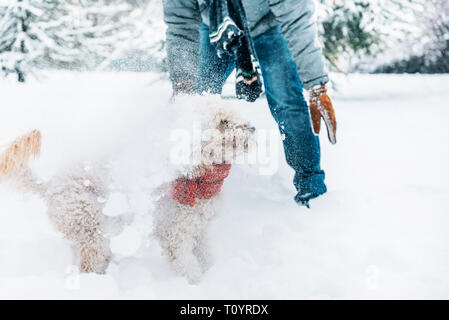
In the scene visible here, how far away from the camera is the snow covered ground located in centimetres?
135

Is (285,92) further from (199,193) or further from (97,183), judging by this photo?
(97,183)

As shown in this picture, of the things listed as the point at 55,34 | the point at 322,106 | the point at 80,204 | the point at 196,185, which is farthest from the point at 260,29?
the point at 55,34

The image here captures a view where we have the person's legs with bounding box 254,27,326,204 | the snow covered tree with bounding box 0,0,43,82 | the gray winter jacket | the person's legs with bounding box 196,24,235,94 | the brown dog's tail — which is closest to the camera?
the brown dog's tail

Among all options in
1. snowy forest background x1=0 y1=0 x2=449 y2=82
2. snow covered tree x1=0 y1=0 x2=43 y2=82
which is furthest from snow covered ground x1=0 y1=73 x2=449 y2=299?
snowy forest background x1=0 y1=0 x2=449 y2=82

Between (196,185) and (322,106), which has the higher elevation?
(322,106)

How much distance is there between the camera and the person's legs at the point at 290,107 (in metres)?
1.59

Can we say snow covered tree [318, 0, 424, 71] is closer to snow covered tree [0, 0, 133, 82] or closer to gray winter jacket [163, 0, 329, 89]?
gray winter jacket [163, 0, 329, 89]

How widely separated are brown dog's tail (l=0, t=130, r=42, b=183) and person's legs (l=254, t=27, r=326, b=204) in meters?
1.08

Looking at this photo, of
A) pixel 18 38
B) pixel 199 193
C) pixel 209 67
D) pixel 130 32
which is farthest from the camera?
pixel 130 32

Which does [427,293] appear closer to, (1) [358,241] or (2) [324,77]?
(1) [358,241]

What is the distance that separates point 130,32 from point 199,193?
242cm

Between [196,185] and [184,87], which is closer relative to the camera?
[196,185]

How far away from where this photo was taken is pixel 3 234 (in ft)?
5.42

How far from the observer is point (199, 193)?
143cm
